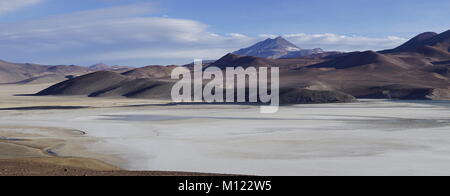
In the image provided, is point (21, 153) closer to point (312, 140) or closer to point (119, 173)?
point (119, 173)

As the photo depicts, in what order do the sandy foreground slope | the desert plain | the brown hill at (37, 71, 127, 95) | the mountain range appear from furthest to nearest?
the brown hill at (37, 71, 127, 95), the mountain range, the desert plain, the sandy foreground slope

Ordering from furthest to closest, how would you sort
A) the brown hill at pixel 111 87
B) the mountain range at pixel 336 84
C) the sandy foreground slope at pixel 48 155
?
the brown hill at pixel 111 87
the mountain range at pixel 336 84
the sandy foreground slope at pixel 48 155

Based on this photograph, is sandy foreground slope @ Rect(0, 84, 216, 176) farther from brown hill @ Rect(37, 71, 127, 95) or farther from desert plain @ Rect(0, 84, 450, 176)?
brown hill @ Rect(37, 71, 127, 95)

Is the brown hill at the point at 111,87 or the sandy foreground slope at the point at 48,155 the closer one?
the sandy foreground slope at the point at 48,155

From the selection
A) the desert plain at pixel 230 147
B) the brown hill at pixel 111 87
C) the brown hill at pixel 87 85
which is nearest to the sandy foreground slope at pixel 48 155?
the desert plain at pixel 230 147

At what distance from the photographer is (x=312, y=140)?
30969 millimetres

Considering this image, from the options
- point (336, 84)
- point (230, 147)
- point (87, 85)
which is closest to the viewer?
point (230, 147)

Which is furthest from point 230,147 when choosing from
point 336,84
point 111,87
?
point 111,87

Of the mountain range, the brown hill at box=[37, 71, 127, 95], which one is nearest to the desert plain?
the mountain range

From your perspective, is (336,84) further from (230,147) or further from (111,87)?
(230,147)

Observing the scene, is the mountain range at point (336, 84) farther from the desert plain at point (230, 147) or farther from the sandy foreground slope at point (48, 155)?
the sandy foreground slope at point (48, 155)

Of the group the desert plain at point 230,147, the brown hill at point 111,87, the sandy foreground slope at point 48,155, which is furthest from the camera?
the brown hill at point 111,87
